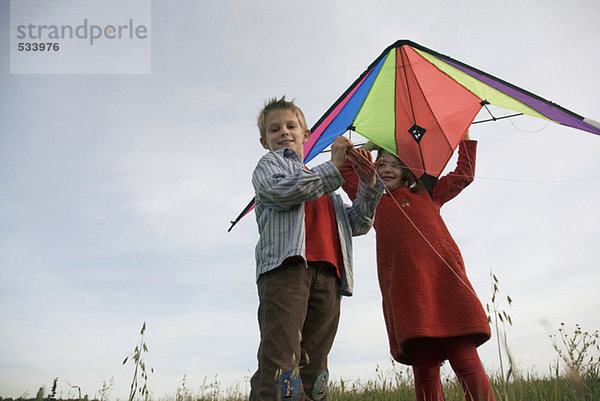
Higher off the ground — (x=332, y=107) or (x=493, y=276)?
(x=332, y=107)

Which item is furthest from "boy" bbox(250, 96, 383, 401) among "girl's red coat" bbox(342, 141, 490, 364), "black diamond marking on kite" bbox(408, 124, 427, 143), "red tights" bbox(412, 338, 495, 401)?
"black diamond marking on kite" bbox(408, 124, 427, 143)

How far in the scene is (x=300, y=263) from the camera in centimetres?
217

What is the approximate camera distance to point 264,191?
2.31 metres

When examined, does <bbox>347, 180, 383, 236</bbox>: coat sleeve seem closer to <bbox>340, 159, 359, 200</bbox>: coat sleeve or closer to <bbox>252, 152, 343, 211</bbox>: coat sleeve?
<bbox>252, 152, 343, 211</bbox>: coat sleeve

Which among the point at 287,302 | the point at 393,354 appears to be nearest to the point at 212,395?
the point at 393,354

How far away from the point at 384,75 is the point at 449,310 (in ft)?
6.31

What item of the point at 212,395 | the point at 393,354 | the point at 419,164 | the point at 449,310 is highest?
the point at 419,164

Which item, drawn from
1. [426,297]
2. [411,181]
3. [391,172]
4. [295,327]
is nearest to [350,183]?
[391,172]

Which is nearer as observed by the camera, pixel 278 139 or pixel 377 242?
pixel 278 139

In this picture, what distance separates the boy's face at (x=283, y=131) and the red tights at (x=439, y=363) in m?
1.39

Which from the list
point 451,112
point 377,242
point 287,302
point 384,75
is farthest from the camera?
point 384,75

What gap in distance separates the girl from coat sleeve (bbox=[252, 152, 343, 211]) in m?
0.37

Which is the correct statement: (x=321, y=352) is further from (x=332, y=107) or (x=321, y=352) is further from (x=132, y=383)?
(x=332, y=107)

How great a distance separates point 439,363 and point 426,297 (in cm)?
46
